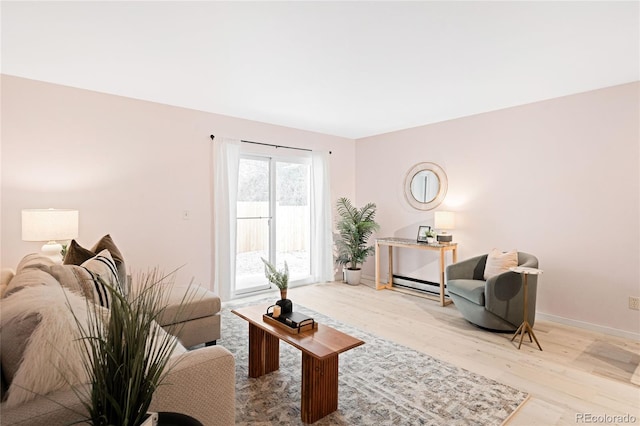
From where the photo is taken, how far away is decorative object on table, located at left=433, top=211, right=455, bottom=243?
14.4 ft

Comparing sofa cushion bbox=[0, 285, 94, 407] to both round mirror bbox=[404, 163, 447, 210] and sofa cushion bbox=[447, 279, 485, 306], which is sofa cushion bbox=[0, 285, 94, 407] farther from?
round mirror bbox=[404, 163, 447, 210]

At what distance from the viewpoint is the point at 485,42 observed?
2.43 meters

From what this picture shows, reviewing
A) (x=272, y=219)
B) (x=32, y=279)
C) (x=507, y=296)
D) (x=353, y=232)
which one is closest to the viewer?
(x=32, y=279)

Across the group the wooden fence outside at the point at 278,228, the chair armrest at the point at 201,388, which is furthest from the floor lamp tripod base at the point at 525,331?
the wooden fence outside at the point at 278,228

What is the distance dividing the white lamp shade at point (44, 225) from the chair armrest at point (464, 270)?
4.02m

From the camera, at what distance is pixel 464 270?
390 cm

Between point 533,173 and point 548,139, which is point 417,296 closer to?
point 533,173

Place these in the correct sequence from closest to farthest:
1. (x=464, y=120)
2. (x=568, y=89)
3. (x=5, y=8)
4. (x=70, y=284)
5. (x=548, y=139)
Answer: (x=70, y=284) → (x=5, y=8) → (x=568, y=89) → (x=548, y=139) → (x=464, y=120)

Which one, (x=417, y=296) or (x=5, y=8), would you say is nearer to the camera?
(x=5, y=8)

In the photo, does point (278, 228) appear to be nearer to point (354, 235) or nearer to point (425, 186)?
point (354, 235)

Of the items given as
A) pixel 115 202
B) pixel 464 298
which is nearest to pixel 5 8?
pixel 115 202

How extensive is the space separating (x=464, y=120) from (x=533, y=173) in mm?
1156

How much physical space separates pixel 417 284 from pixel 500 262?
1.66m

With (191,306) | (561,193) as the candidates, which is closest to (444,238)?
(561,193)
